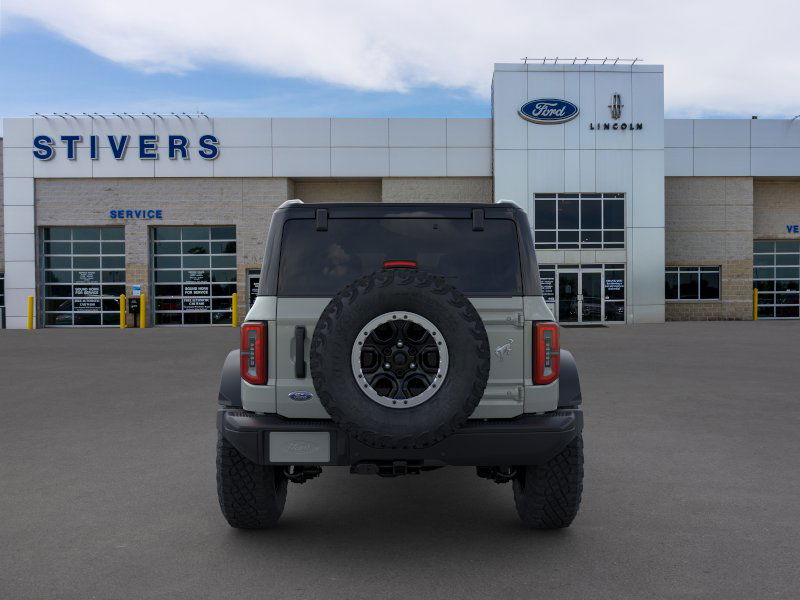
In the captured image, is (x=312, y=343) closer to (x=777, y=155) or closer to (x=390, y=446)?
(x=390, y=446)

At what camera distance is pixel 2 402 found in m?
9.30

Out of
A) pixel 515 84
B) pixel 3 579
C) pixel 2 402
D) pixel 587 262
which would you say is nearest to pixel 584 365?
pixel 2 402

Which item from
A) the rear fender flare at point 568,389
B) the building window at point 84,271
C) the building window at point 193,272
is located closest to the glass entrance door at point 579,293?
the building window at point 193,272

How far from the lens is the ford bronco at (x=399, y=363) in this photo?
3465mm

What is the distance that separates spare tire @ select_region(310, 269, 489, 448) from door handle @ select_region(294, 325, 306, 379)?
270 millimetres

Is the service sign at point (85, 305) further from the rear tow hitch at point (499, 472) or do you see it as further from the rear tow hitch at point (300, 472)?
the rear tow hitch at point (499, 472)

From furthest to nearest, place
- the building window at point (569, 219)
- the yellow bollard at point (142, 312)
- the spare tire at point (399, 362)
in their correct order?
the yellow bollard at point (142, 312) < the building window at point (569, 219) < the spare tire at point (399, 362)

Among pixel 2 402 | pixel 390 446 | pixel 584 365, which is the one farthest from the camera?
pixel 584 365

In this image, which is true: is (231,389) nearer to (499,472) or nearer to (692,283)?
(499,472)

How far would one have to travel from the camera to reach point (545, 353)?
3848 mm

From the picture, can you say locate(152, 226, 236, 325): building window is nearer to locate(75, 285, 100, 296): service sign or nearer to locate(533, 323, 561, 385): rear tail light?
locate(75, 285, 100, 296): service sign

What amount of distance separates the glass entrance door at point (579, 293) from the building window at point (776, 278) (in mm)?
8713

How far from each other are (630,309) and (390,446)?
26694mm

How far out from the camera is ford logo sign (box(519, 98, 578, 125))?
91.6 feet
